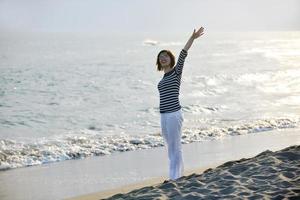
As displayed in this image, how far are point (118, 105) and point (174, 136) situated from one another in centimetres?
1560

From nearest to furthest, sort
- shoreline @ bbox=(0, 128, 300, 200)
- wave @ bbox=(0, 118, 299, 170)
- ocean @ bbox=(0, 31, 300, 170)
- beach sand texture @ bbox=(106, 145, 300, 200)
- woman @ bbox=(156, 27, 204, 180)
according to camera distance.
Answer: beach sand texture @ bbox=(106, 145, 300, 200), woman @ bbox=(156, 27, 204, 180), shoreline @ bbox=(0, 128, 300, 200), wave @ bbox=(0, 118, 299, 170), ocean @ bbox=(0, 31, 300, 170)

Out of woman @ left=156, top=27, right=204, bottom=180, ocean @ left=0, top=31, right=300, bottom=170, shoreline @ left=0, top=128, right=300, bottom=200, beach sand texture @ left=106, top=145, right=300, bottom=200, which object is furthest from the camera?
ocean @ left=0, top=31, right=300, bottom=170

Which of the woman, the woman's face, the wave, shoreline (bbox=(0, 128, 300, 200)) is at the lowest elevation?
shoreline (bbox=(0, 128, 300, 200))

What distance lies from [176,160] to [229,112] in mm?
12081

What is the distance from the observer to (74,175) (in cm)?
880

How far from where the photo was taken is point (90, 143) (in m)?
12.7

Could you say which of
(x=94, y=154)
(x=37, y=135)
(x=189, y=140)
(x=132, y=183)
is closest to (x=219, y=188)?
(x=132, y=183)

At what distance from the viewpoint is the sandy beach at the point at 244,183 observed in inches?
207

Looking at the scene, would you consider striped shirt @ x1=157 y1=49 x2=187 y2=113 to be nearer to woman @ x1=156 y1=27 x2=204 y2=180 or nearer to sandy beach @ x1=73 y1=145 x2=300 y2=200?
woman @ x1=156 y1=27 x2=204 y2=180

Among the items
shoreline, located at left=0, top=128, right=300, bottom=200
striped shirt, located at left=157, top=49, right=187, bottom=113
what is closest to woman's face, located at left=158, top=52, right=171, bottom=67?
striped shirt, located at left=157, top=49, right=187, bottom=113

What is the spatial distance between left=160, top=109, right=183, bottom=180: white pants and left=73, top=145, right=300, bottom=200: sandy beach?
0.24m

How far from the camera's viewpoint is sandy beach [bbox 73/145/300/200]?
17.3ft

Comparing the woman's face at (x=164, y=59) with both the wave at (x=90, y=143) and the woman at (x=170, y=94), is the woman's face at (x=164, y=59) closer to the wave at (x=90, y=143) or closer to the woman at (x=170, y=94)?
the woman at (x=170, y=94)

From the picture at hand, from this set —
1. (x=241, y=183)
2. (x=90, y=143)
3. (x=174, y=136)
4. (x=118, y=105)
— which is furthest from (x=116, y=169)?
(x=118, y=105)
